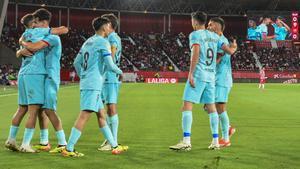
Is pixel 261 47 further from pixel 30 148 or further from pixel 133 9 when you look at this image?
pixel 30 148

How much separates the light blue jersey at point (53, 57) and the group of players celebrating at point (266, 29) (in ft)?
185

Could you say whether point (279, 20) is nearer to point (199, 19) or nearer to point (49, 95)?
point (199, 19)

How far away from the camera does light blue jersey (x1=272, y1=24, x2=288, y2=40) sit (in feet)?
204

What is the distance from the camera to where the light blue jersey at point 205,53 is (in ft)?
28.9

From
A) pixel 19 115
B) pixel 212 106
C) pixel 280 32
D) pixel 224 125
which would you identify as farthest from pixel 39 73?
pixel 280 32

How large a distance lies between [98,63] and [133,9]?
2485 inches

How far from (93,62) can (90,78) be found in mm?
271

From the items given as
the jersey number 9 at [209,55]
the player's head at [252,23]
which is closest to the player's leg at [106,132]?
the jersey number 9 at [209,55]

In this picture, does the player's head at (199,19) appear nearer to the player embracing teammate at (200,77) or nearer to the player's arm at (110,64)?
the player embracing teammate at (200,77)

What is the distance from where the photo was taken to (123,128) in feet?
41.0

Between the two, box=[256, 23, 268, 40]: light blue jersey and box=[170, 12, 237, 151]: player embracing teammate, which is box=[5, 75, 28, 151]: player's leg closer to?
box=[170, 12, 237, 151]: player embracing teammate

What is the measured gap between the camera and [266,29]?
62.6m

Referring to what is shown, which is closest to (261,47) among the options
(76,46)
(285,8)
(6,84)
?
(285,8)

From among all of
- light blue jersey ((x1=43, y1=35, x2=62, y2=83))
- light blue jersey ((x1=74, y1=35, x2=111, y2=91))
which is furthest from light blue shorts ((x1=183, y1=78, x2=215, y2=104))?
light blue jersey ((x1=43, y1=35, x2=62, y2=83))
